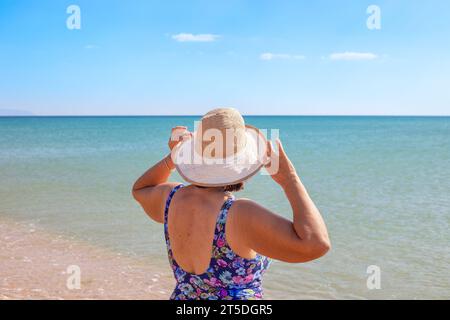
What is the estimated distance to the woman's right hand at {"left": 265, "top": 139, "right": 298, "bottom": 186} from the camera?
178 centimetres

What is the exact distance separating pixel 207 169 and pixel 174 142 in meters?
0.34

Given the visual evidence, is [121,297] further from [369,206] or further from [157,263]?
[369,206]

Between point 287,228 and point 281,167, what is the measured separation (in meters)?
0.23

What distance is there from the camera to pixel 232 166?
1.95m

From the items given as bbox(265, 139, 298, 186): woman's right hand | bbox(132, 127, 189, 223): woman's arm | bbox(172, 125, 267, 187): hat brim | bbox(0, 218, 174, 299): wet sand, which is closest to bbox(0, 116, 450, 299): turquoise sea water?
bbox(0, 218, 174, 299): wet sand

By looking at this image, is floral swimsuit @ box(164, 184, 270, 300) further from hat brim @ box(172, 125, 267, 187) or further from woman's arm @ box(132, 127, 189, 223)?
woman's arm @ box(132, 127, 189, 223)

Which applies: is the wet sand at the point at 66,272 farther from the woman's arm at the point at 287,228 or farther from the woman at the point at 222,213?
the woman's arm at the point at 287,228

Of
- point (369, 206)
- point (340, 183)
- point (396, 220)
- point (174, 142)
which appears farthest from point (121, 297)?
point (340, 183)

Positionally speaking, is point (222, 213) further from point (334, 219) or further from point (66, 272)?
point (334, 219)

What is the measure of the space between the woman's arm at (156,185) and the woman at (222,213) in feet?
0.09

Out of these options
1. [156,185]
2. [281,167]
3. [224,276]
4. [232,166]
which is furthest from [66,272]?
[281,167]

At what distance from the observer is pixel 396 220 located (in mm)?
8930
